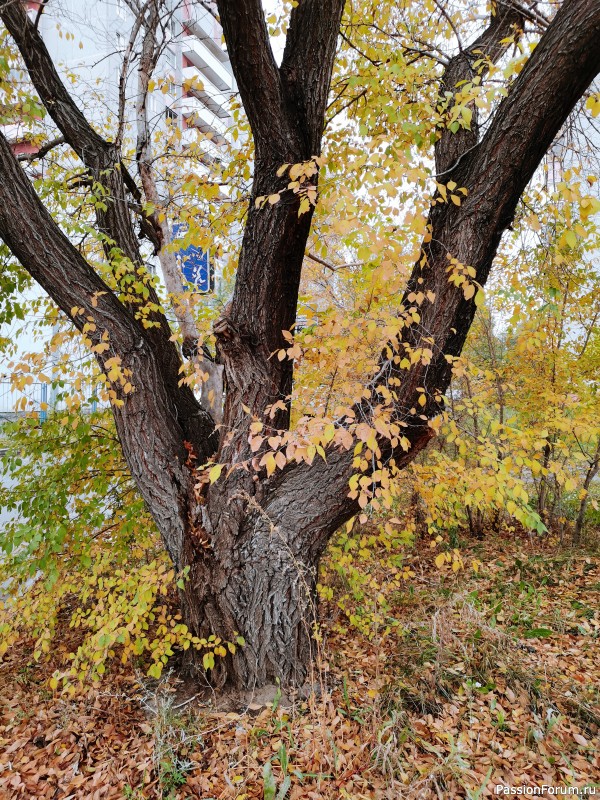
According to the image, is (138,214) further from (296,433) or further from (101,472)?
(296,433)

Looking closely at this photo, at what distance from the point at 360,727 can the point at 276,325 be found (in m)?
2.35

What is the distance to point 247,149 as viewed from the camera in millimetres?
3834

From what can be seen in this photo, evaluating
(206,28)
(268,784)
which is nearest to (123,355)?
(268,784)

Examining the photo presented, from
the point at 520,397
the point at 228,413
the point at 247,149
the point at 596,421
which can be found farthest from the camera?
the point at 520,397

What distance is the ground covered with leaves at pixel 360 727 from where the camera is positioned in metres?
2.25

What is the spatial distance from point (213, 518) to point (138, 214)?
2.79 m

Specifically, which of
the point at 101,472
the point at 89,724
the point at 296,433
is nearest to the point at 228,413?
the point at 296,433

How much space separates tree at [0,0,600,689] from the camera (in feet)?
7.48

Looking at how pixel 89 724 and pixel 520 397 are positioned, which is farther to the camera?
pixel 520 397

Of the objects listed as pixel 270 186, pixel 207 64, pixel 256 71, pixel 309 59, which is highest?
pixel 207 64

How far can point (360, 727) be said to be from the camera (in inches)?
103

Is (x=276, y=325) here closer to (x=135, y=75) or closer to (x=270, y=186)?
(x=270, y=186)

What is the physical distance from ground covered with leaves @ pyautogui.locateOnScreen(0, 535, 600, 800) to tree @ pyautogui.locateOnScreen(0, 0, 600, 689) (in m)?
0.39

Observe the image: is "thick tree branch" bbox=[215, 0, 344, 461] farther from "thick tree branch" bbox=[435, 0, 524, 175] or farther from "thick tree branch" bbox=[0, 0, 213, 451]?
"thick tree branch" bbox=[435, 0, 524, 175]
